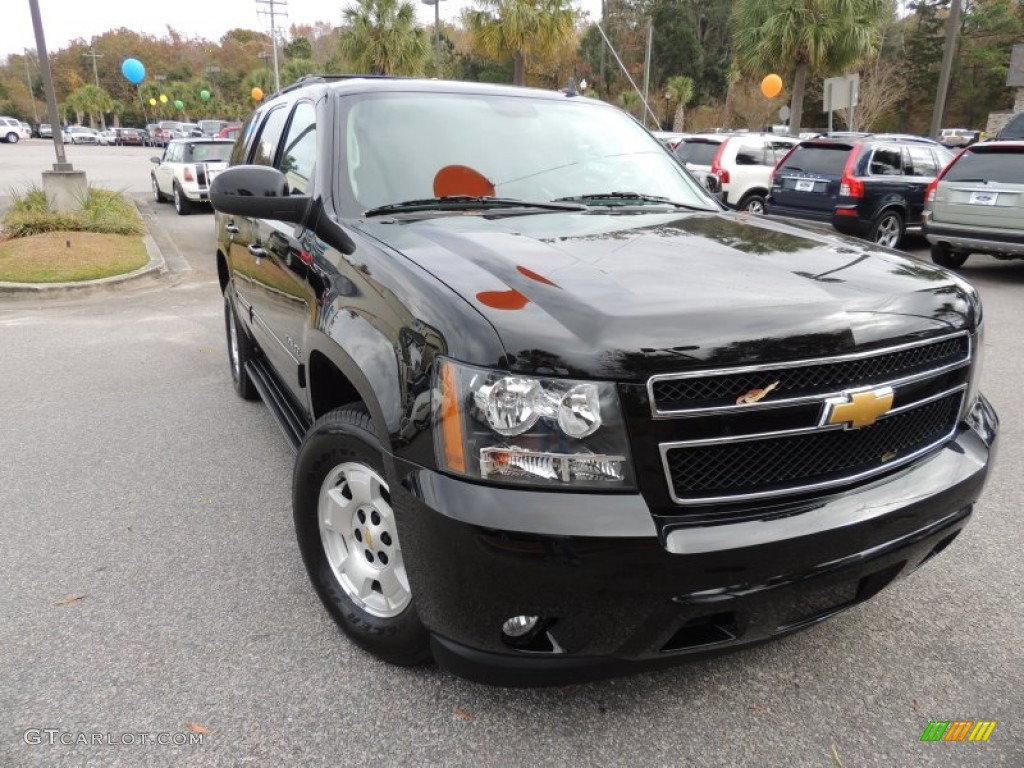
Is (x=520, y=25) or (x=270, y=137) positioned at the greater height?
(x=520, y=25)

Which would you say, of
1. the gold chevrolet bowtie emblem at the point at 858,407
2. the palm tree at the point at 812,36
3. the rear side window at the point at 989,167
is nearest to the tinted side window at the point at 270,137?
the gold chevrolet bowtie emblem at the point at 858,407

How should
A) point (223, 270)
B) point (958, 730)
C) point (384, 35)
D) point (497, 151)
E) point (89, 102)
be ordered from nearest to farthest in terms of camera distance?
point (958, 730), point (497, 151), point (223, 270), point (384, 35), point (89, 102)

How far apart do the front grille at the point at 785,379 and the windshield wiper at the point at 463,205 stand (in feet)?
4.67

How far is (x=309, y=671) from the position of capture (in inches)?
97.6

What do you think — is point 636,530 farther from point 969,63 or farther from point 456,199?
point 969,63

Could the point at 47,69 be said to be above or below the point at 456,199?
above

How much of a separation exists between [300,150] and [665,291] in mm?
2172

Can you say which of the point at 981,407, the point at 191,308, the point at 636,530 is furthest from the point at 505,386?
the point at 191,308

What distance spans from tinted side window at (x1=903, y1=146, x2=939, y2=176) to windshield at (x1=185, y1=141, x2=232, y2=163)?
1279 cm

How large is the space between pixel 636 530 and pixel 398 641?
37.8 inches

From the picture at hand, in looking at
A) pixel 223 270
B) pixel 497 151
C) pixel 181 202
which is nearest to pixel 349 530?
pixel 497 151

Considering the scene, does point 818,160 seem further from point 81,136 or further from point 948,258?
point 81,136

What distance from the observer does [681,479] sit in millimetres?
1886

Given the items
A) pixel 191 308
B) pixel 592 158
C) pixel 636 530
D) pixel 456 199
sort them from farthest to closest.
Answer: pixel 191 308 → pixel 592 158 → pixel 456 199 → pixel 636 530
